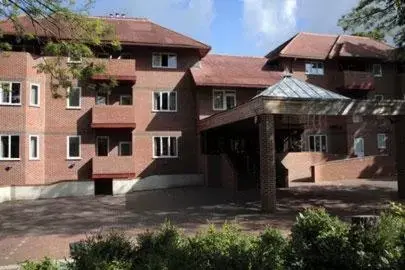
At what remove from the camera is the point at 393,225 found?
7.66 meters

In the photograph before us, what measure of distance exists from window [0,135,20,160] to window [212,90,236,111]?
39.1 feet

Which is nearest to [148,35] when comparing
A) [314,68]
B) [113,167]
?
[113,167]

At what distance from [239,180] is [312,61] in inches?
557

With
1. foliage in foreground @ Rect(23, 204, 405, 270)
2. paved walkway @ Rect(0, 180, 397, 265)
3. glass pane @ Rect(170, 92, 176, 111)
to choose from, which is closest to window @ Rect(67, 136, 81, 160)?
paved walkway @ Rect(0, 180, 397, 265)

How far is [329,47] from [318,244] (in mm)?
33686

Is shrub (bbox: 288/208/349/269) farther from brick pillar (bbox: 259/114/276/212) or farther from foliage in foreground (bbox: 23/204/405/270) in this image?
brick pillar (bbox: 259/114/276/212)

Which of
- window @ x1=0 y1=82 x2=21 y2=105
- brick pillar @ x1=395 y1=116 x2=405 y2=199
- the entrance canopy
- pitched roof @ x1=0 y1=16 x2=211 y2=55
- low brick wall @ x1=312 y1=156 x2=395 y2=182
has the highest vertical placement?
pitched roof @ x1=0 y1=16 x2=211 y2=55

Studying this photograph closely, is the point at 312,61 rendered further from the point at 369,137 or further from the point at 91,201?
the point at 91,201

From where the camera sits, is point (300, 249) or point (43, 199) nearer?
point (300, 249)

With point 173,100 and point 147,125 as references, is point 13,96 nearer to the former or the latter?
point 147,125

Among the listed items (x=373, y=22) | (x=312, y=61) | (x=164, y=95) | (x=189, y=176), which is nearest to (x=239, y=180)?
(x=189, y=176)

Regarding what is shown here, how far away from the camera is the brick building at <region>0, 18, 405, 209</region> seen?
27.1 meters

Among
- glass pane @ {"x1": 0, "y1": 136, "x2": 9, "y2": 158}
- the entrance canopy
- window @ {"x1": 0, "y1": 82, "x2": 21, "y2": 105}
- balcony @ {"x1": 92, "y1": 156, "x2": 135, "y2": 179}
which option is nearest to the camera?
the entrance canopy

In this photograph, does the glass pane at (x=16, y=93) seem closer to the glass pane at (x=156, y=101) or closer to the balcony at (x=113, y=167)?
the balcony at (x=113, y=167)
